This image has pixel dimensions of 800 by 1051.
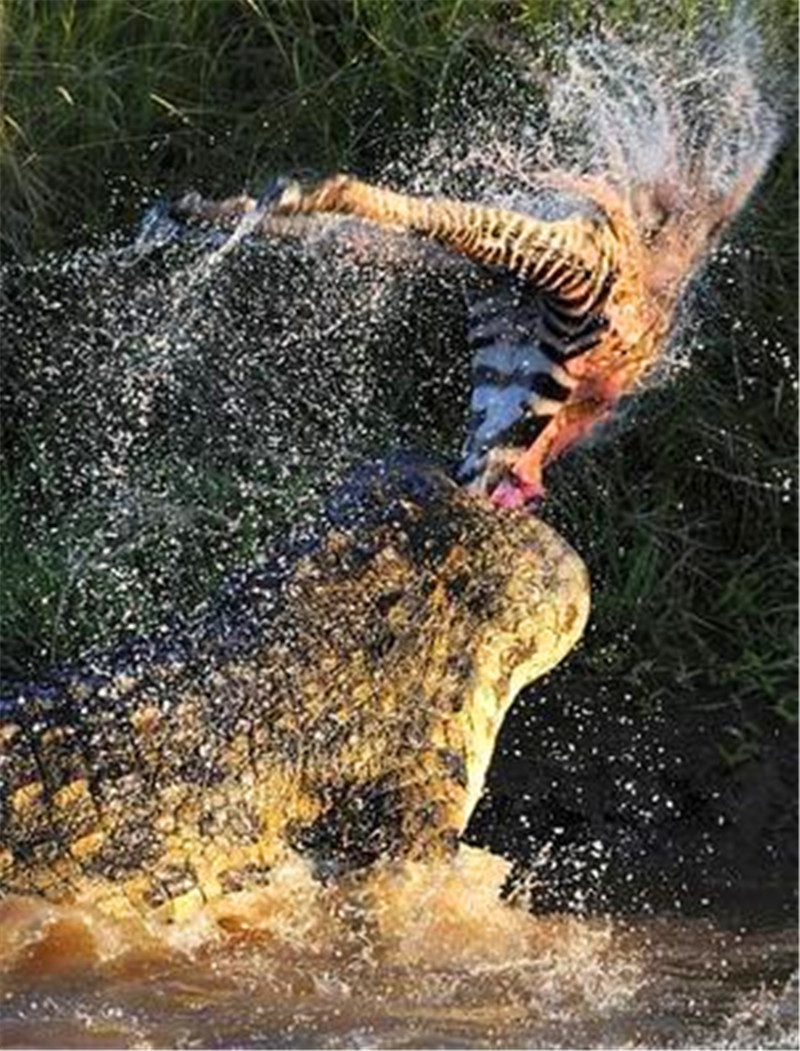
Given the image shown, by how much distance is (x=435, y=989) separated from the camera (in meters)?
3.58

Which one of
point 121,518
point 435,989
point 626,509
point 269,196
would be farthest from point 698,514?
point 269,196

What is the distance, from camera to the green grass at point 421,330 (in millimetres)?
4715

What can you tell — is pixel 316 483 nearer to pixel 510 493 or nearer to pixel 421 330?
pixel 421 330

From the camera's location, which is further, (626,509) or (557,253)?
(626,509)

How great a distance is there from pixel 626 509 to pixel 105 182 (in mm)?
1028

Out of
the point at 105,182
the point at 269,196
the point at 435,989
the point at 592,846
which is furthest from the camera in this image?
the point at 105,182

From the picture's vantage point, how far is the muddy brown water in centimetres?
346

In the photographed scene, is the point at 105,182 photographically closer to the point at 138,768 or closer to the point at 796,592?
the point at 796,592

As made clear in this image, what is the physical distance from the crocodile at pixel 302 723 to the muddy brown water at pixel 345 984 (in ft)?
0.26

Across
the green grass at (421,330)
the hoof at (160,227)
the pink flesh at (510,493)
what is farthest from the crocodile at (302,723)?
the green grass at (421,330)

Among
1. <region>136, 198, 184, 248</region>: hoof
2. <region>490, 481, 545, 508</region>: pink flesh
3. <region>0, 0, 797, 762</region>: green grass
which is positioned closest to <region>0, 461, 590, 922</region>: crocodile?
<region>490, 481, 545, 508</region>: pink flesh

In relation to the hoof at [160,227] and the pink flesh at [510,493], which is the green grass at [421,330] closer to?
the pink flesh at [510,493]

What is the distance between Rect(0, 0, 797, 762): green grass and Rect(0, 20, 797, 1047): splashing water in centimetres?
3

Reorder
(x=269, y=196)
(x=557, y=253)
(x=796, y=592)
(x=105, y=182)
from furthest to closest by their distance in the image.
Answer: (x=105, y=182), (x=796, y=592), (x=557, y=253), (x=269, y=196)
